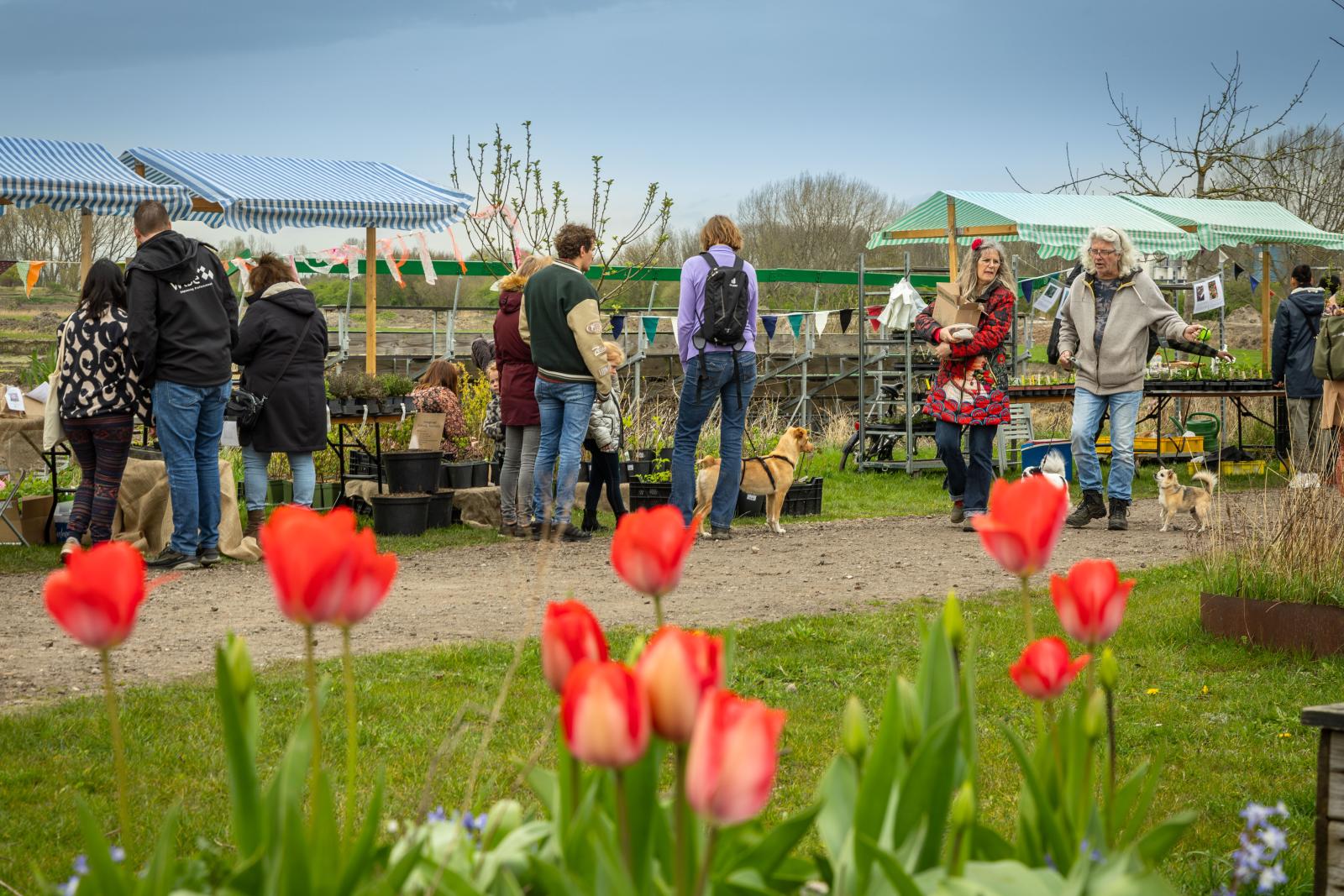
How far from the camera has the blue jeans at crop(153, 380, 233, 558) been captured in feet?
24.8

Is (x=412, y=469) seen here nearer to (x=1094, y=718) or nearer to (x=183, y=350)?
(x=183, y=350)

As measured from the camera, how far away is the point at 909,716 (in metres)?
1.39

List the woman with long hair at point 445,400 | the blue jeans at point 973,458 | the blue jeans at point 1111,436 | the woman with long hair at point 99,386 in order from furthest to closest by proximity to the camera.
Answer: the woman with long hair at point 445,400
the blue jeans at point 973,458
the blue jeans at point 1111,436
the woman with long hair at point 99,386

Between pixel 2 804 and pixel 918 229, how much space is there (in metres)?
14.3

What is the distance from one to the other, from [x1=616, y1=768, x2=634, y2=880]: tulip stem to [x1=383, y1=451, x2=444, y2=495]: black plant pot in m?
8.91

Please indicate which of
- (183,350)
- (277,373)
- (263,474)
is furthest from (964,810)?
(263,474)

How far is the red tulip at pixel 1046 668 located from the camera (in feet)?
4.67

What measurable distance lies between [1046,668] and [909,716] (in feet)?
0.54

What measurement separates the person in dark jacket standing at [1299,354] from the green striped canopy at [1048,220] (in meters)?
2.32

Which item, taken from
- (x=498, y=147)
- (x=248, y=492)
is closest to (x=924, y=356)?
(x=498, y=147)

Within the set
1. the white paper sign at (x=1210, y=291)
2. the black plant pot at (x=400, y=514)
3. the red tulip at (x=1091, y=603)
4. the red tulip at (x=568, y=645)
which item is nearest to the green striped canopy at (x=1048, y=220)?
the white paper sign at (x=1210, y=291)

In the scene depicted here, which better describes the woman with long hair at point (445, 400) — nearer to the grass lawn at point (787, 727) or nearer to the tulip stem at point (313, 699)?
the grass lawn at point (787, 727)

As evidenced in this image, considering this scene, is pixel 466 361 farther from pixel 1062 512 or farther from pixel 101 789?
pixel 1062 512

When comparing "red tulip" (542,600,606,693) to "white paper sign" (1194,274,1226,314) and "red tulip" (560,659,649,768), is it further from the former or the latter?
"white paper sign" (1194,274,1226,314)
